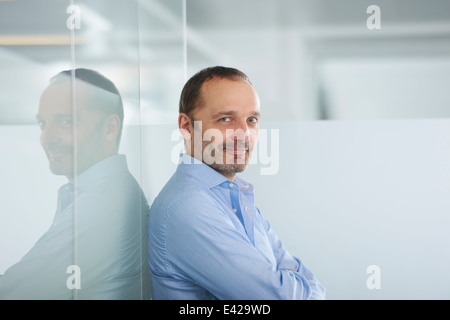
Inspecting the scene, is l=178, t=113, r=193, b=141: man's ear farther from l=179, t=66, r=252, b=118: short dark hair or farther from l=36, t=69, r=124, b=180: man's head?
l=36, t=69, r=124, b=180: man's head

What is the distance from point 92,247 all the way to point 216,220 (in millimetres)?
282

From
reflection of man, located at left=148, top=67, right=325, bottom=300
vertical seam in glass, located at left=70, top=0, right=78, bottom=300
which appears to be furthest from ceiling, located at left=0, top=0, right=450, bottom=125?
vertical seam in glass, located at left=70, top=0, right=78, bottom=300

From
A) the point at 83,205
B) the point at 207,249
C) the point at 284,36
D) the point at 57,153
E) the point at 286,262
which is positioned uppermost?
the point at 284,36

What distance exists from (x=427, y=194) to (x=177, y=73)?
47.7 inches

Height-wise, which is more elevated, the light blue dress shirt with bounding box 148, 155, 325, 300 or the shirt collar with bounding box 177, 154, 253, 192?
the shirt collar with bounding box 177, 154, 253, 192

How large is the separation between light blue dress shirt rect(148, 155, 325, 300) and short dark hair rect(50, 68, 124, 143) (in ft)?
0.73

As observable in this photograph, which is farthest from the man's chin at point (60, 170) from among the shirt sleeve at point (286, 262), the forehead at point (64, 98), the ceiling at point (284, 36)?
the ceiling at point (284, 36)

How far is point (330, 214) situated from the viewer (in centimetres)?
185

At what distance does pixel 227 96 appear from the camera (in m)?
1.11

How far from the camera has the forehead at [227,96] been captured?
3.62 feet

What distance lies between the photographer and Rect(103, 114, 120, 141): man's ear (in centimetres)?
99

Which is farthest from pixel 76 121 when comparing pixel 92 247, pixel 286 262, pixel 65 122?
pixel 286 262

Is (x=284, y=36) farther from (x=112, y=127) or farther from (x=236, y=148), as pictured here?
(x=112, y=127)
